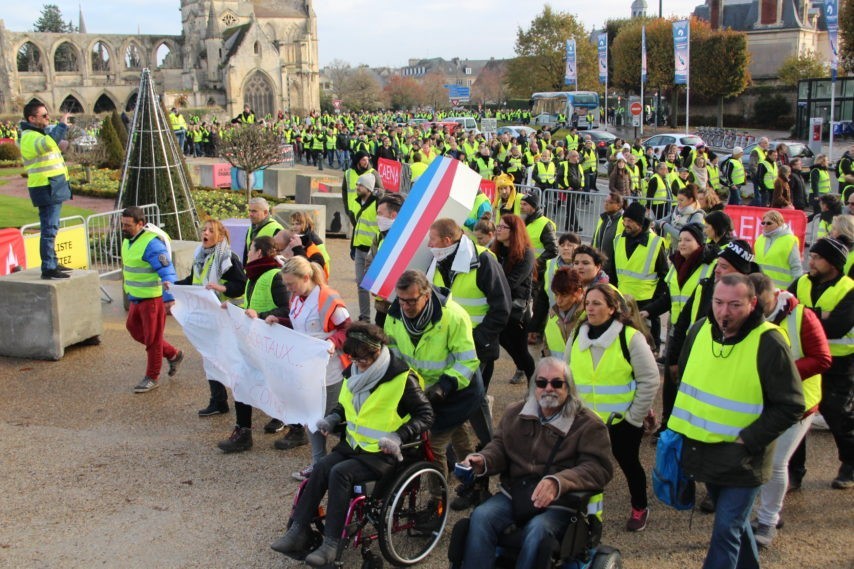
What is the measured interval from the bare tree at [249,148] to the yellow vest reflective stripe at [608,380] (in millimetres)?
16445

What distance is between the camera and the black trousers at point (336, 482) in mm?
4750

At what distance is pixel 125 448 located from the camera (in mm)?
6879

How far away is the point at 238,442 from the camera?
6.73 meters

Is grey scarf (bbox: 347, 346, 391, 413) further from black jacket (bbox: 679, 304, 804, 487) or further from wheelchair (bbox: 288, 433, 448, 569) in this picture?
black jacket (bbox: 679, 304, 804, 487)

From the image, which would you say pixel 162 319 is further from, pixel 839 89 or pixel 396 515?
pixel 839 89

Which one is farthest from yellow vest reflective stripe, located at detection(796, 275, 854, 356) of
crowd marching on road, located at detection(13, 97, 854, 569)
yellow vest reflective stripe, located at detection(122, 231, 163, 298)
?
yellow vest reflective stripe, located at detection(122, 231, 163, 298)

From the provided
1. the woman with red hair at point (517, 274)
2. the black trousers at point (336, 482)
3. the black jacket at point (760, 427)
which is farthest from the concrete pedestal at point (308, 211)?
the black jacket at point (760, 427)

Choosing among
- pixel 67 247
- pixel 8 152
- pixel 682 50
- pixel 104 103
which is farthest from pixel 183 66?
pixel 67 247

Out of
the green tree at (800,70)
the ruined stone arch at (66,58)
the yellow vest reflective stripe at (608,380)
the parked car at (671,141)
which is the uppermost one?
the ruined stone arch at (66,58)

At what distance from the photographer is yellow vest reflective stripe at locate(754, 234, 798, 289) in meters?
7.69

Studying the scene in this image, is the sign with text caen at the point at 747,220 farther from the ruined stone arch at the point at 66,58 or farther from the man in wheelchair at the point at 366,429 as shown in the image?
the ruined stone arch at the point at 66,58

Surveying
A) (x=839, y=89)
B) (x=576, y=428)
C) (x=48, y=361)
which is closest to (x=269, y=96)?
(x=839, y=89)

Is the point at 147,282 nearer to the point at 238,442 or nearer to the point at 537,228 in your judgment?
the point at 238,442

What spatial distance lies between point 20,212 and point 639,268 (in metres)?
18.6
